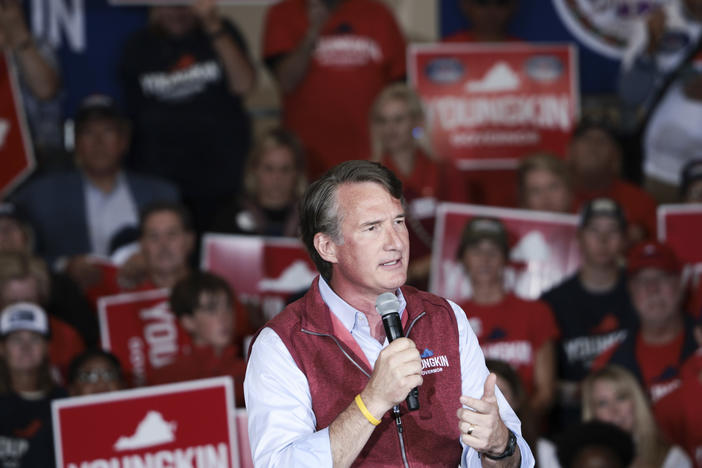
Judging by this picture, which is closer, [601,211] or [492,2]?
[601,211]

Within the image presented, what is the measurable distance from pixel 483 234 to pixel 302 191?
105 centimetres

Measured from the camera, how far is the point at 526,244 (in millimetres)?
5797

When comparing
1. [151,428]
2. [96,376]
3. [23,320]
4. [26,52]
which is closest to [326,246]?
[151,428]

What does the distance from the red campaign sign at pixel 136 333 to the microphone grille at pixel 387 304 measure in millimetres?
3134

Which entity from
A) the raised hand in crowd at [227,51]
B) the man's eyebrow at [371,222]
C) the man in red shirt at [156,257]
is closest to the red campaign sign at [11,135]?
the man in red shirt at [156,257]

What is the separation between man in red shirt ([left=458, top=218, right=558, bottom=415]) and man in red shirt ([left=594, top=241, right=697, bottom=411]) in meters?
0.26

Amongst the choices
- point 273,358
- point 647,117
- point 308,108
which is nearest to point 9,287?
point 308,108

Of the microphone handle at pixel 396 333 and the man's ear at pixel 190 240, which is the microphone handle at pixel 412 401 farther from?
the man's ear at pixel 190 240

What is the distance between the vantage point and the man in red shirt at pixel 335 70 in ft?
21.8

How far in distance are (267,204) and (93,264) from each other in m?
0.94

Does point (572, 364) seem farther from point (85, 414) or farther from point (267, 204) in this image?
point (85, 414)

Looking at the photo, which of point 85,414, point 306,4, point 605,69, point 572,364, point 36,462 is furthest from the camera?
point 605,69

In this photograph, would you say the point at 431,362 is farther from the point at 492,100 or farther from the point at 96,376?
the point at 492,100

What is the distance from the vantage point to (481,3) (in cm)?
707
